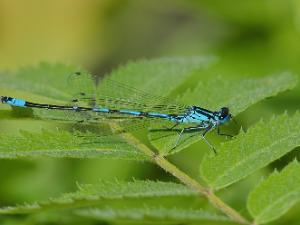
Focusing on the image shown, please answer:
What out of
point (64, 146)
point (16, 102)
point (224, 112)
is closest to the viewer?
point (64, 146)

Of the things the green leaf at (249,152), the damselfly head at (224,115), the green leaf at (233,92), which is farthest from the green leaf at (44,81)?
the green leaf at (249,152)

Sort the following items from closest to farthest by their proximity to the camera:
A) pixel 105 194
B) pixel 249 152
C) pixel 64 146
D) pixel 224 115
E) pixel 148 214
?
pixel 148 214, pixel 105 194, pixel 249 152, pixel 64 146, pixel 224 115

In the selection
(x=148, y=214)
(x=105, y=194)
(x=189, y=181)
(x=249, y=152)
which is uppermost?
(x=249, y=152)

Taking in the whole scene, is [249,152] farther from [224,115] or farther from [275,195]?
[224,115]

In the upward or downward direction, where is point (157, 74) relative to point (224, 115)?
upward

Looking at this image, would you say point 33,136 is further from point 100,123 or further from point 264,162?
point 264,162

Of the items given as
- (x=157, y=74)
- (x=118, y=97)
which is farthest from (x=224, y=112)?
(x=118, y=97)
